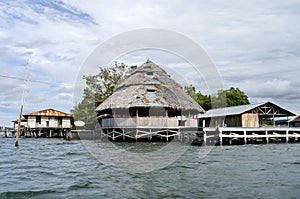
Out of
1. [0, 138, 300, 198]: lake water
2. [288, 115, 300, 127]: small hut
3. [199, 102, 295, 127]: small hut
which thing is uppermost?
[199, 102, 295, 127]: small hut

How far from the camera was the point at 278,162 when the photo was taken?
1342cm

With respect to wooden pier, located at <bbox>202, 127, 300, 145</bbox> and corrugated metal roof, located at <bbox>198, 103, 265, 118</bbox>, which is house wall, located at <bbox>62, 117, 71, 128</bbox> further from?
wooden pier, located at <bbox>202, 127, 300, 145</bbox>

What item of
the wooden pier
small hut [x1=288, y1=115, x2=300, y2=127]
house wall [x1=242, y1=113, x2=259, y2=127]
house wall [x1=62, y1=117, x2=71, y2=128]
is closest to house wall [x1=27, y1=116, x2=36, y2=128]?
house wall [x1=62, y1=117, x2=71, y2=128]

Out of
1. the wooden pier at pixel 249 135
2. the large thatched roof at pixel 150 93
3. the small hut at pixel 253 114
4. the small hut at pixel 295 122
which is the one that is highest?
the large thatched roof at pixel 150 93

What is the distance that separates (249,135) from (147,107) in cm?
833

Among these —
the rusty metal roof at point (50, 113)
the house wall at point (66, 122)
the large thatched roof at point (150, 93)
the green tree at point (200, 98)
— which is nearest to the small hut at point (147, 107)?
the large thatched roof at point (150, 93)

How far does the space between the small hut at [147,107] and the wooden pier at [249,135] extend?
132 inches

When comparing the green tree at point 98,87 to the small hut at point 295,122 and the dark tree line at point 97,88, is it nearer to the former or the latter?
the dark tree line at point 97,88

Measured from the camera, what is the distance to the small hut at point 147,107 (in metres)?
26.9

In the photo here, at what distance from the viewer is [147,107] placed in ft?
88.1

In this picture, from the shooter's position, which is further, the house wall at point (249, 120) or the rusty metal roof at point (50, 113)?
the rusty metal roof at point (50, 113)

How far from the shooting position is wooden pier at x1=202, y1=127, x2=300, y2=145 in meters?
23.5

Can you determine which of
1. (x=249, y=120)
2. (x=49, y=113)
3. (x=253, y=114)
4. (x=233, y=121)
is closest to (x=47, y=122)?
(x=49, y=113)

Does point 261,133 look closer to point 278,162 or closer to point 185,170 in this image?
point 278,162
